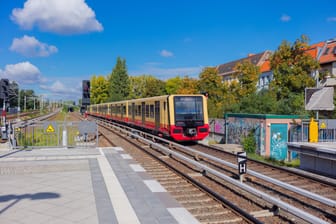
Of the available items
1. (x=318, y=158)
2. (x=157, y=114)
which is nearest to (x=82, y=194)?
(x=318, y=158)

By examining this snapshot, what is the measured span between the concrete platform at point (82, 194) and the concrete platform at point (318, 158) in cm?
576

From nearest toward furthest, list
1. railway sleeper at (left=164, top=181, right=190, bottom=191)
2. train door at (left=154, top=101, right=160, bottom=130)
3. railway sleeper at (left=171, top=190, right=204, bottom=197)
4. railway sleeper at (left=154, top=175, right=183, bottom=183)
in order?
railway sleeper at (left=171, top=190, right=204, bottom=197)
railway sleeper at (left=164, top=181, right=190, bottom=191)
railway sleeper at (left=154, top=175, right=183, bottom=183)
train door at (left=154, top=101, right=160, bottom=130)

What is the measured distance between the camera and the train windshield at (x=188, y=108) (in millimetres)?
18297

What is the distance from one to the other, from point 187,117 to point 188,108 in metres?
0.51

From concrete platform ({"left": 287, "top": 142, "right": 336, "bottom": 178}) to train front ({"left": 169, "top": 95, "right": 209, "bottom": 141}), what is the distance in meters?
6.11

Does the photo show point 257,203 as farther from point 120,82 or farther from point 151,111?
point 120,82

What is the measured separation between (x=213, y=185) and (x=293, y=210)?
11.1ft

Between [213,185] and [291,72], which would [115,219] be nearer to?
[213,185]

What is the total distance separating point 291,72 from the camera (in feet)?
100

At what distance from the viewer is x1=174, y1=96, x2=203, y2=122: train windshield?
60.0 ft

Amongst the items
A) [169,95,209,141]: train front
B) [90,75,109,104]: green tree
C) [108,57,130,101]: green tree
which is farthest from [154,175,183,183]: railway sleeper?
[90,75,109,104]: green tree

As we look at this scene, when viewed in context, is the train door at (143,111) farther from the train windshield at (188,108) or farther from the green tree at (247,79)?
the green tree at (247,79)

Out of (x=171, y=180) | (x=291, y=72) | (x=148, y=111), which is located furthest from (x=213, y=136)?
(x=171, y=180)

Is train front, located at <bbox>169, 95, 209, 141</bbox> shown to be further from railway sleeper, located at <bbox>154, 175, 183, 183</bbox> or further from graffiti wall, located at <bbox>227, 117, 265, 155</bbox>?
railway sleeper, located at <bbox>154, 175, 183, 183</bbox>
